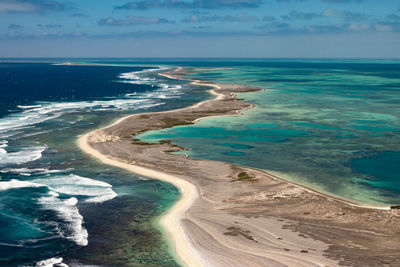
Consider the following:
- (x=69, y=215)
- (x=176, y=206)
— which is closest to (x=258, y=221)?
(x=176, y=206)

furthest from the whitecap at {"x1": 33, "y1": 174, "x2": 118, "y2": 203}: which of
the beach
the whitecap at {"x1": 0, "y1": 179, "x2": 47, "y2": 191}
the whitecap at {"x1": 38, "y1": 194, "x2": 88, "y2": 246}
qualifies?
the beach

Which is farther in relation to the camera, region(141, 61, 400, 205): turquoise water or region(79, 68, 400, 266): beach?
region(141, 61, 400, 205): turquoise water

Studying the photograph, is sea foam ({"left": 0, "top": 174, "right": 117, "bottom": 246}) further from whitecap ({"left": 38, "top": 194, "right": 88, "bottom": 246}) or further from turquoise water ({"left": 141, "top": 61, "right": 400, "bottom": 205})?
turquoise water ({"left": 141, "top": 61, "right": 400, "bottom": 205})

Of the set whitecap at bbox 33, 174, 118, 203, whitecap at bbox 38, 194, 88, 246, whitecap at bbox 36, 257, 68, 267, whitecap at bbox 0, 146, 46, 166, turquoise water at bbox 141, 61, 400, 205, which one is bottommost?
whitecap at bbox 36, 257, 68, 267

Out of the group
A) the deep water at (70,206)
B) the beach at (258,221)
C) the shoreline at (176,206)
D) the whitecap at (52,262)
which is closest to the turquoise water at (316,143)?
the beach at (258,221)

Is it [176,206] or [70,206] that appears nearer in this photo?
[70,206]

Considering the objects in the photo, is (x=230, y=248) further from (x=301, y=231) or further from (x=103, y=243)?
(x=103, y=243)

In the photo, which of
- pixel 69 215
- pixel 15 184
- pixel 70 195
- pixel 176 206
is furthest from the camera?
pixel 15 184

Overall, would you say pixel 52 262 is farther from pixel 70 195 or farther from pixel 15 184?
pixel 15 184

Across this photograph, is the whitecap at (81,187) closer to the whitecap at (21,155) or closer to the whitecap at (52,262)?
the whitecap at (21,155)
